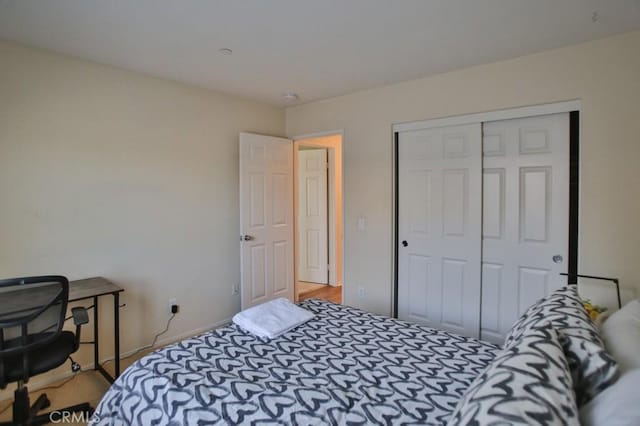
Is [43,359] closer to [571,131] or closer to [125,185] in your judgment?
[125,185]

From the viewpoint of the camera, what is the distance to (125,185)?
2.98 meters

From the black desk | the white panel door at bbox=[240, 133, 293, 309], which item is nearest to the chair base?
the black desk

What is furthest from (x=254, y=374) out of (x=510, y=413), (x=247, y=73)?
(x=247, y=73)

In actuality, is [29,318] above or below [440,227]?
below

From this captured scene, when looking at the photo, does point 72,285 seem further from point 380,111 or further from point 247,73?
point 380,111

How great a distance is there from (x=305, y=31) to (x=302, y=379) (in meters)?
2.05

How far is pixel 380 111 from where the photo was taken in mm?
3535

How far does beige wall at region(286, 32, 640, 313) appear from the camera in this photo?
2338 millimetres

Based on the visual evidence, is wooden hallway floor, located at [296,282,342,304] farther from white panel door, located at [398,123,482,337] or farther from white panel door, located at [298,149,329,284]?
white panel door, located at [398,123,482,337]

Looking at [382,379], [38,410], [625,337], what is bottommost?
[38,410]

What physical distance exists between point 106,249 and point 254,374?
207 centimetres

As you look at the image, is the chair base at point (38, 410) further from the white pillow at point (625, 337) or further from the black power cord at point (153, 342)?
the white pillow at point (625, 337)

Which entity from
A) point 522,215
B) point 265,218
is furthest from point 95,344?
point 522,215

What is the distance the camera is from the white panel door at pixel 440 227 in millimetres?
3062
